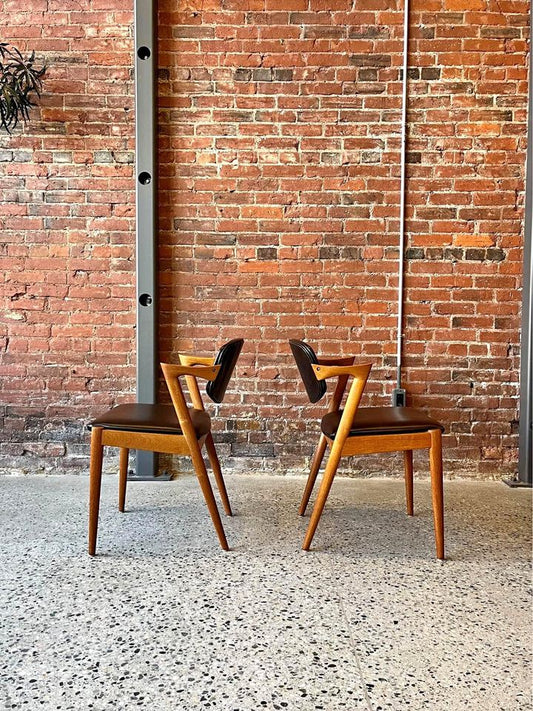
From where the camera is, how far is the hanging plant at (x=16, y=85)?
324 centimetres

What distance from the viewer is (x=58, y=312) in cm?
359

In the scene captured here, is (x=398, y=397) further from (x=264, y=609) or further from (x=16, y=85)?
(x=16, y=85)

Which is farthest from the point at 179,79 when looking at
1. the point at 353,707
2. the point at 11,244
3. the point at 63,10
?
the point at 353,707

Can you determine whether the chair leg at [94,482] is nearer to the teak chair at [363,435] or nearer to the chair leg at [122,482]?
the chair leg at [122,482]

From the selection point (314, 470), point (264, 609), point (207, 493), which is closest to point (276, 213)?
point (314, 470)

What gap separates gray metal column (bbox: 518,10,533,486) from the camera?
3.42 m

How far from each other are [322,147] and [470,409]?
1747mm

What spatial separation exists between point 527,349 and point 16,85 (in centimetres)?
320

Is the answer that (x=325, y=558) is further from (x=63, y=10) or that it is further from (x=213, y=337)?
(x=63, y=10)

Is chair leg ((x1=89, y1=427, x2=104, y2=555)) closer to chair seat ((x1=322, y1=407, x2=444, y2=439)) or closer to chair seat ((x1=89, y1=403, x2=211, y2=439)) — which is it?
chair seat ((x1=89, y1=403, x2=211, y2=439))

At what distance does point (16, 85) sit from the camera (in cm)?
327

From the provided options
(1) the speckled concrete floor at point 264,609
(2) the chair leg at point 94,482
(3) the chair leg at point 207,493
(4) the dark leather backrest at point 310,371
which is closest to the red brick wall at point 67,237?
(1) the speckled concrete floor at point 264,609

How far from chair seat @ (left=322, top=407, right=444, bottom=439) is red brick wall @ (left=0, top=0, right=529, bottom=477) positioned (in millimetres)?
879

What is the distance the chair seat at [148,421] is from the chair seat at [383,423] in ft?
1.81
